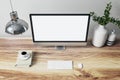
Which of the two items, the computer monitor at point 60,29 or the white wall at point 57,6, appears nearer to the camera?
the computer monitor at point 60,29

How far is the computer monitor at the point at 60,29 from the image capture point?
1.53 metres

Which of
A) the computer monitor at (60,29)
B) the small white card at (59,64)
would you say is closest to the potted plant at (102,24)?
the computer monitor at (60,29)


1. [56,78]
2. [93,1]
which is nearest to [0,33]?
[56,78]

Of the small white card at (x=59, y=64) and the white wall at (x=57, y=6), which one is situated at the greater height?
the white wall at (x=57, y=6)

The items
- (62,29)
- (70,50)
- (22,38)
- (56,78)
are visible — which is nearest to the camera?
(56,78)

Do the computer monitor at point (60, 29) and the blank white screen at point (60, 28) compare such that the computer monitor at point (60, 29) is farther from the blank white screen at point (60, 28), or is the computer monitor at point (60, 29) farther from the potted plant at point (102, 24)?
the potted plant at point (102, 24)

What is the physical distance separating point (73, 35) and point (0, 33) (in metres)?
0.80

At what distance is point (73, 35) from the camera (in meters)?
1.65

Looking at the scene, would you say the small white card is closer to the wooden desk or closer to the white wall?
the wooden desk

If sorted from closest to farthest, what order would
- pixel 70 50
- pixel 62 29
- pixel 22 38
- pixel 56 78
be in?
pixel 56 78 → pixel 62 29 → pixel 70 50 → pixel 22 38

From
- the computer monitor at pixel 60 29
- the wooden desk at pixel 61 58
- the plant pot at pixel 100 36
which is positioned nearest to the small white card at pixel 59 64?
the wooden desk at pixel 61 58

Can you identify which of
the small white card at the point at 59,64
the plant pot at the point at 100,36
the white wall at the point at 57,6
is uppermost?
the white wall at the point at 57,6

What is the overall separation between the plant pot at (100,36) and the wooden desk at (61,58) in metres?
0.05

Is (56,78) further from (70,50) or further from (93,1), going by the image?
(93,1)
